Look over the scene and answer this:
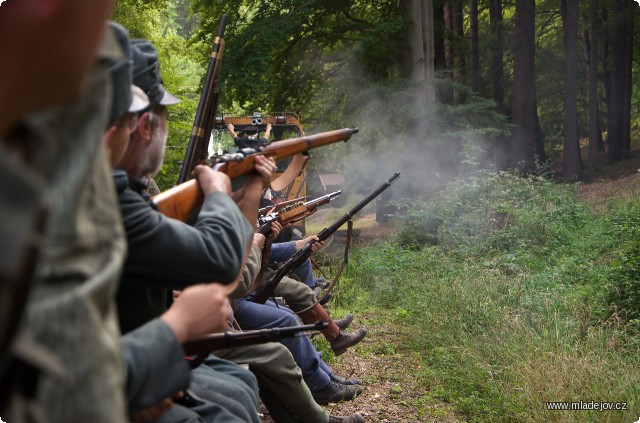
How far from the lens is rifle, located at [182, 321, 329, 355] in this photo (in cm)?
254

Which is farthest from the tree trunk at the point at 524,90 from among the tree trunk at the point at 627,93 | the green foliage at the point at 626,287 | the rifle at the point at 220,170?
the rifle at the point at 220,170

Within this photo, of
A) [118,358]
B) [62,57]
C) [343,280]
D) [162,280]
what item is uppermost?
[62,57]

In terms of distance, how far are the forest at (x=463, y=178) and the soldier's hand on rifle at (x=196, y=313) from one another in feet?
10.8

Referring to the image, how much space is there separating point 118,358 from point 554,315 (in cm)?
581

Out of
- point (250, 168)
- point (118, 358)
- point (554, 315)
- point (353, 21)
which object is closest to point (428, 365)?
point (554, 315)

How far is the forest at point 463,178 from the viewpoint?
241 inches

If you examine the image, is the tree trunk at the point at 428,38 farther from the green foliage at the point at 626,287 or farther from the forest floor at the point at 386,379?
the green foliage at the point at 626,287

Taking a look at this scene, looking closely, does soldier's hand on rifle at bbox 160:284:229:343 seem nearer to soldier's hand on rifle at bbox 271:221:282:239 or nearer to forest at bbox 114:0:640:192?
soldier's hand on rifle at bbox 271:221:282:239

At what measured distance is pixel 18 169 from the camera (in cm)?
93

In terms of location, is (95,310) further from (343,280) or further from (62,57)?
(343,280)

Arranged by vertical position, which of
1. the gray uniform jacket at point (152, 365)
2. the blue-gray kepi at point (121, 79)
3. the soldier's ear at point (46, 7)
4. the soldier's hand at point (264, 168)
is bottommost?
the gray uniform jacket at point (152, 365)

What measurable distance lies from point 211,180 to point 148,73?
0.47m

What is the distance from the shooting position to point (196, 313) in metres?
2.13

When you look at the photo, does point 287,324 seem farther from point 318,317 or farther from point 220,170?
point 220,170
